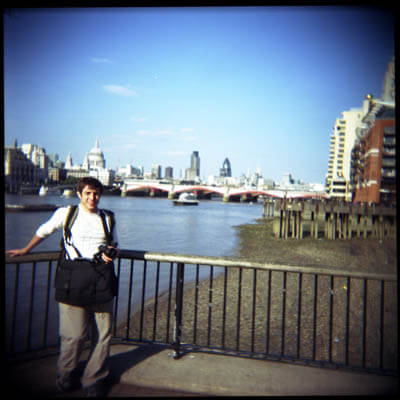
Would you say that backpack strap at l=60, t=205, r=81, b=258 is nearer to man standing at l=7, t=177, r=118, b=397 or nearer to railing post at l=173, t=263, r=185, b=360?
man standing at l=7, t=177, r=118, b=397

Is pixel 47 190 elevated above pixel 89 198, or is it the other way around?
pixel 89 198

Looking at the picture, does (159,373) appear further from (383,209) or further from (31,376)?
(383,209)

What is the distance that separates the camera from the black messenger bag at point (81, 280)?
296cm

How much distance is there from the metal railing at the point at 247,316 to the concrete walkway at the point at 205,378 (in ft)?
0.47

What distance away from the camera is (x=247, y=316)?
25.0 ft

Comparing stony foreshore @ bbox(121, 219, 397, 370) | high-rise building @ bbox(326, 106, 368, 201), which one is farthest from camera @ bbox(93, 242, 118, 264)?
high-rise building @ bbox(326, 106, 368, 201)

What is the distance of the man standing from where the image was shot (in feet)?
9.85

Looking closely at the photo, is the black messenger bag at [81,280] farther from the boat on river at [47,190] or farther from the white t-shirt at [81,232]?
the boat on river at [47,190]

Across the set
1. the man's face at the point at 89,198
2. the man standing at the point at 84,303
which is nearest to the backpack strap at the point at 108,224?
the man standing at the point at 84,303

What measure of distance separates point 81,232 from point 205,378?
1831 millimetres

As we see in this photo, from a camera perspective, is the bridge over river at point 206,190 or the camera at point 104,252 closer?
the camera at point 104,252

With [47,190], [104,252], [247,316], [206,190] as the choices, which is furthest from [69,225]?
[47,190]

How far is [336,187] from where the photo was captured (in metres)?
94.9

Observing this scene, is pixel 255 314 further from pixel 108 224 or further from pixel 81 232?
pixel 81 232
